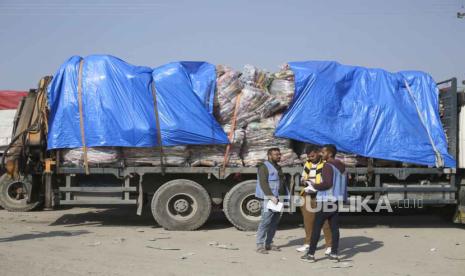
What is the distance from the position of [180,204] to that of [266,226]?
2523 mm

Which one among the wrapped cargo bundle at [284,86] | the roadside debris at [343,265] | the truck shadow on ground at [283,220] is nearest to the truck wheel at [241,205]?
the truck shadow on ground at [283,220]

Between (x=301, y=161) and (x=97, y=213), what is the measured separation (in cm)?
516

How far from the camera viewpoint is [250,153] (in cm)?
965

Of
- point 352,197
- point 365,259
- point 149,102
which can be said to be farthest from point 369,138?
point 149,102

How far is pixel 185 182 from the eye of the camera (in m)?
9.58

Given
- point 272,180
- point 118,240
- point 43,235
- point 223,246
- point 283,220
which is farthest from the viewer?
point 283,220

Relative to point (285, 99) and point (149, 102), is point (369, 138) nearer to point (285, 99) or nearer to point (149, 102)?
point (285, 99)

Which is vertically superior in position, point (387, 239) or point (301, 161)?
point (301, 161)

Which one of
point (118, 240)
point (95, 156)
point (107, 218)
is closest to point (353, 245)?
point (118, 240)

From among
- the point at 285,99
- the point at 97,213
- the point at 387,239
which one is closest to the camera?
the point at 387,239

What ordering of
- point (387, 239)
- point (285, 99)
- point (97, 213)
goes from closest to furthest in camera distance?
point (387, 239) → point (285, 99) → point (97, 213)

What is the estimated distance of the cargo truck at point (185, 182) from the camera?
947 centimetres

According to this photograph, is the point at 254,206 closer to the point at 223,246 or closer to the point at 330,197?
the point at 223,246

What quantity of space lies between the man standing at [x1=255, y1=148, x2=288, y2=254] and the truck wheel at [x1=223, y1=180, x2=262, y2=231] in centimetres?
192
